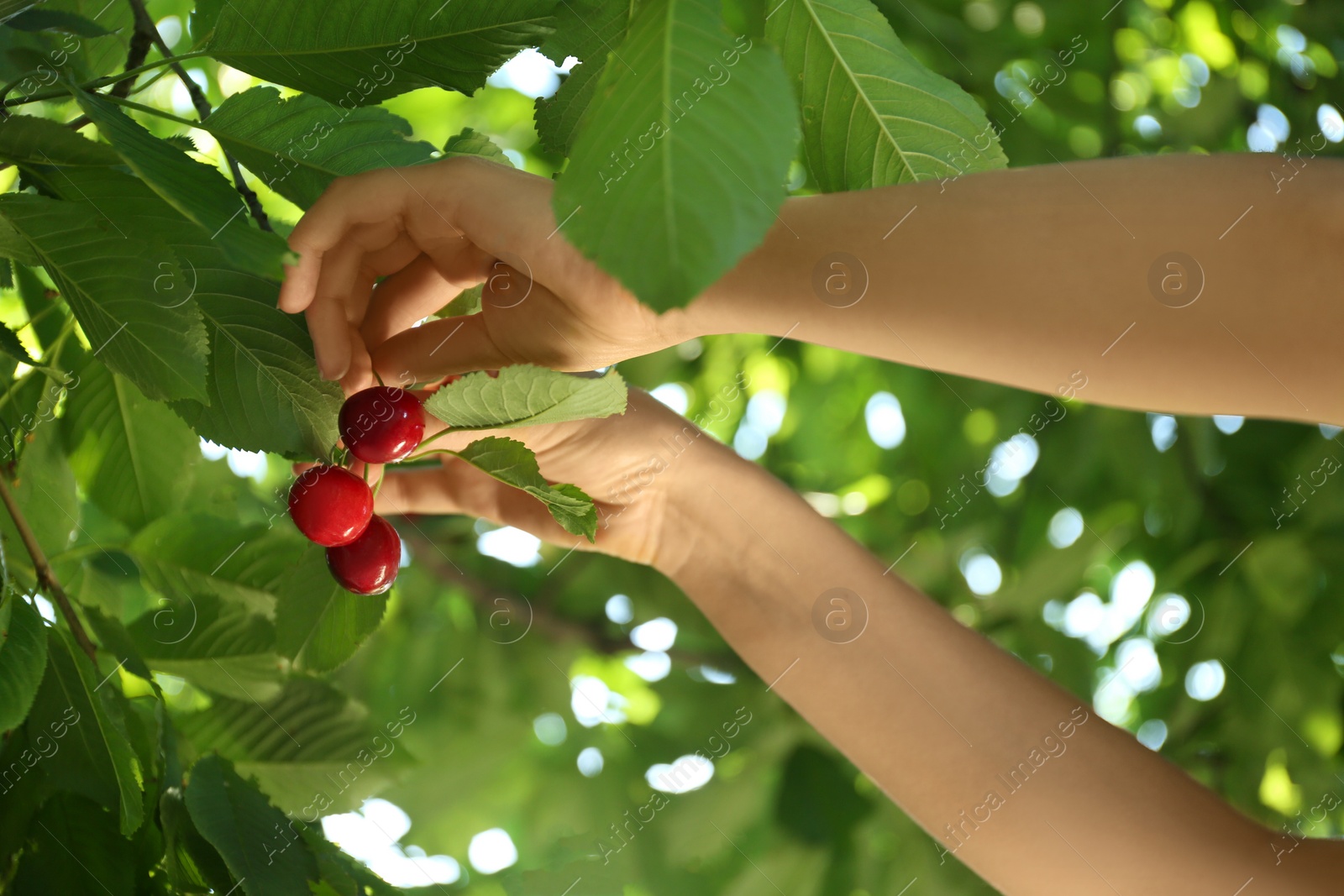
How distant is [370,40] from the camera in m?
0.49

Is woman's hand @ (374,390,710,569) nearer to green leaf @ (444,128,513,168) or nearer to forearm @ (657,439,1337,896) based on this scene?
forearm @ (657,439,1337,896)

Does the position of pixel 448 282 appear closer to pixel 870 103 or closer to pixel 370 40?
pixel 370 40

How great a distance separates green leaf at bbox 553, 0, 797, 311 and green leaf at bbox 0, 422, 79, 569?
0.66 metres

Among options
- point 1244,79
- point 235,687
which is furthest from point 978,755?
point 1244,79

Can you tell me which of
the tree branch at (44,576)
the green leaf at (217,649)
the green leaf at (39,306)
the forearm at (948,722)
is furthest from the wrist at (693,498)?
the green leaf at (39,306)

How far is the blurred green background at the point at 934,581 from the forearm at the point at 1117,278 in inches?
40.4

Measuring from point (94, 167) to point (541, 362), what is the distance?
0.26 metres

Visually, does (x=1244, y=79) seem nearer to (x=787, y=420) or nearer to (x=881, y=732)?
(x=787, y=420)

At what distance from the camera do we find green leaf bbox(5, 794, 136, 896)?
582 mm

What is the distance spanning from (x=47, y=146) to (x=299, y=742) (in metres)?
0.50

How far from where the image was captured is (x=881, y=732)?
810mm

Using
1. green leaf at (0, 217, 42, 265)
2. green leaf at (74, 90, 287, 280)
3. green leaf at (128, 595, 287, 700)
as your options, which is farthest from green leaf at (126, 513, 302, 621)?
green leaf at (74, 90, 287, 280)

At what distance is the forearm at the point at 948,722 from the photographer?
773 millimetres

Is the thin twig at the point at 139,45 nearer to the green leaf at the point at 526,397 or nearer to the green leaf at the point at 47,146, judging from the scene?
the green leaf at the point at 47,146
